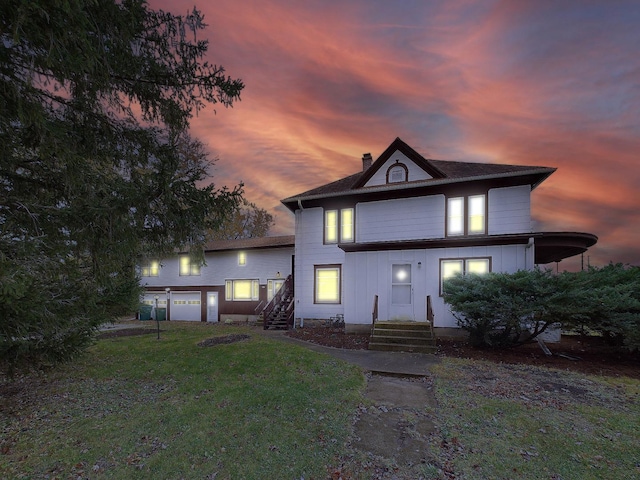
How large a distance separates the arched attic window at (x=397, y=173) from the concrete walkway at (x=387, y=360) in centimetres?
839

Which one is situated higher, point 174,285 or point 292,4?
point 292,4

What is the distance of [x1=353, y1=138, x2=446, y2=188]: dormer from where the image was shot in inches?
541

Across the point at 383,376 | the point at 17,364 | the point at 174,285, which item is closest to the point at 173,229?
the point at 17,364

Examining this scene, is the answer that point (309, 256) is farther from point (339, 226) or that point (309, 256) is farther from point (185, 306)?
point (185, 306)

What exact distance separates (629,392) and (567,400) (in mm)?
1891

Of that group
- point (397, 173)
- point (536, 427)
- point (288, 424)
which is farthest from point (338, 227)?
point (536, 427)

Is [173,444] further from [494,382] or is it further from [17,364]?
[494,382]

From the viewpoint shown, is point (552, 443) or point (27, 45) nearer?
point (552, 443)

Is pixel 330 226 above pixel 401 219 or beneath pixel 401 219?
beneath

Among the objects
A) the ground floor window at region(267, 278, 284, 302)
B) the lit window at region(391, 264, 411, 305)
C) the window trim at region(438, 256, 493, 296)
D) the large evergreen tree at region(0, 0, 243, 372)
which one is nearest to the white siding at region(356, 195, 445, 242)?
the window trim at region(438, 256, 493, 296)

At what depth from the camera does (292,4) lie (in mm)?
9023

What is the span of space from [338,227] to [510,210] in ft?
25.3

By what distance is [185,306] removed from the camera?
2228cm

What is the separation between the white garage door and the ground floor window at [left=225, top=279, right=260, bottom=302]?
9.60 ft
